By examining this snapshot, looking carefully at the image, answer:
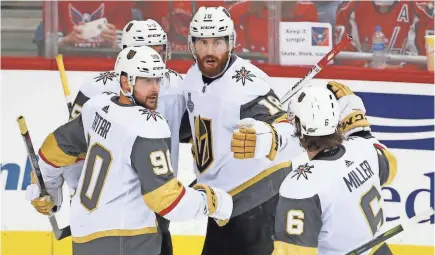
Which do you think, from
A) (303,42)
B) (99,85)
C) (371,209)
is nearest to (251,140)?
(371,209)

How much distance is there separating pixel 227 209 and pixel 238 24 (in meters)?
1.82

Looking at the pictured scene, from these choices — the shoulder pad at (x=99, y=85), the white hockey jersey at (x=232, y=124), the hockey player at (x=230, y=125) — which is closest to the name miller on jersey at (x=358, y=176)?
the hockey player at (x=230, y=125)

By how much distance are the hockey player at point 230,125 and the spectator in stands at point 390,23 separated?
142cm

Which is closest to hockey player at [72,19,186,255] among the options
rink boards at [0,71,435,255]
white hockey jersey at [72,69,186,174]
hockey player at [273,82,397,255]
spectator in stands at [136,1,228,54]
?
white hockey jersey at [72,69,186,174]

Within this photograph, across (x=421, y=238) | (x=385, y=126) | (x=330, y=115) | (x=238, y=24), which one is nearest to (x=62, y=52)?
(x=238, y=24)

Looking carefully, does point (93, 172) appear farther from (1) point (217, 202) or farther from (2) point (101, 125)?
(1) point (217, 202)

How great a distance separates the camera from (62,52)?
5.19 m

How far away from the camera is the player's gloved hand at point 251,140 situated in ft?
11.4

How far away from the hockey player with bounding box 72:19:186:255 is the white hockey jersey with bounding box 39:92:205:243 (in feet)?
1.52

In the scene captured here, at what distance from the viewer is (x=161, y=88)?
158 inches

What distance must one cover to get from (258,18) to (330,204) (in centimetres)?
241

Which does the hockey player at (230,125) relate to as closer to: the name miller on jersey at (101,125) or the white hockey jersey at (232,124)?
the white hockey jersey at (232,124)

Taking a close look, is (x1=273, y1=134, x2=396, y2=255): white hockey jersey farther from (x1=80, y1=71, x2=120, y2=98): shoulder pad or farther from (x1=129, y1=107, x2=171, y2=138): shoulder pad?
(x1=80, y1=71, x2=120, y2=98): shoulder pad

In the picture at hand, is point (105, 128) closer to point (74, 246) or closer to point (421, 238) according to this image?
point (74, 246)
